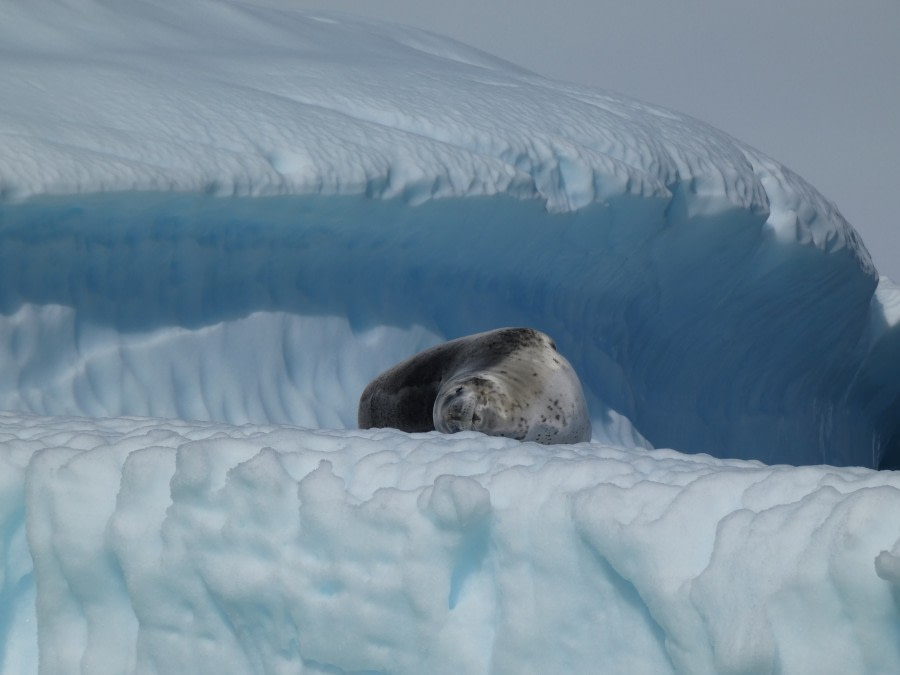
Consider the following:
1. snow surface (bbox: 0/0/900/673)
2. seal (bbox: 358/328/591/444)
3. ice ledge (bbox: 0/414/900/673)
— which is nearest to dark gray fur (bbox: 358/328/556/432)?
seal (bbox: 358/328/591/444)

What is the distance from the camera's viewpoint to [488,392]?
126 inches

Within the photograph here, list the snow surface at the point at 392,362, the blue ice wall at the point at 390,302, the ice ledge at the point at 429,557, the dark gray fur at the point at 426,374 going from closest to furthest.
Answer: the ice ledge at the point at 429,557
the snow surface at the point at 392,362
the blue ice wall at the point at 390,302
the dark gray fur at the point at 426,374

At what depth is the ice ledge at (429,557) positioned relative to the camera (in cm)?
125

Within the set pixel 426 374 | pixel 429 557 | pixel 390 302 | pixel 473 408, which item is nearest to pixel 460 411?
pixel 473 408

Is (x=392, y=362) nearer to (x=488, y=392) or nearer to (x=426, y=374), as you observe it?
(x=426, y=374)

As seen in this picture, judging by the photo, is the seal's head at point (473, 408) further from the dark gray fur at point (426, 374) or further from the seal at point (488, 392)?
the dark gray fur at point (426, 374)

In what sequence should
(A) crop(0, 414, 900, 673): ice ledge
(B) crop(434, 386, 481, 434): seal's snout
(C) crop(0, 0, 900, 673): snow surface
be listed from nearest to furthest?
1. (A) crop(0, 414, 900, 673): ice ledge
2. (C) crop(0, 0, 900, 673): snow surface
3. (B) crop(434, 386, 481, 434): seal's snout

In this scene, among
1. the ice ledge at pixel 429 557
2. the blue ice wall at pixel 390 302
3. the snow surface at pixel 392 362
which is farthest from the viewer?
the blue ice wall at pixel 390 302

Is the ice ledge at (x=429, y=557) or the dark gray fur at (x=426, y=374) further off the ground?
the ice ledge at (x=429, y=557)

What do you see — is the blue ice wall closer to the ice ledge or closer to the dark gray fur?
the dark gray fur

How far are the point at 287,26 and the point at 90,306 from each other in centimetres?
285

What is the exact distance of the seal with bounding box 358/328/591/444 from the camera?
3.19 m

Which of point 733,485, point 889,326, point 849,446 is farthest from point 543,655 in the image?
point 849,446

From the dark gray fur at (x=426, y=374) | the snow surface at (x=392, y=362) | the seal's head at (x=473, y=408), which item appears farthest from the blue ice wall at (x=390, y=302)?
the seal's head at (x=473, y=408)
